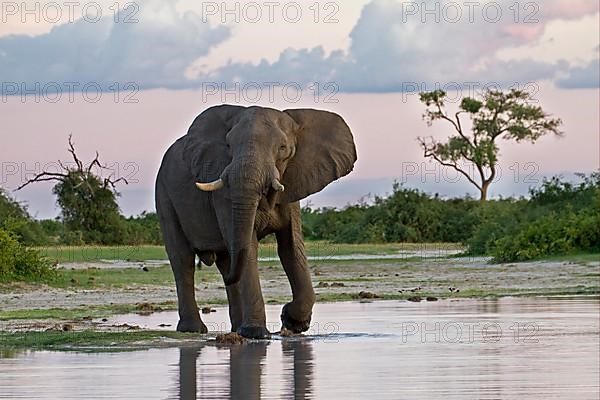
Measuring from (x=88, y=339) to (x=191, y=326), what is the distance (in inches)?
77.6

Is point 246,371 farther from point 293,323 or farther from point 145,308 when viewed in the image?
point 145,308

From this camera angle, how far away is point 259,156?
16.0 m

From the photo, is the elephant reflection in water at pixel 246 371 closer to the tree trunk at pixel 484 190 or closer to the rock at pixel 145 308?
the rock at pixel 145 308

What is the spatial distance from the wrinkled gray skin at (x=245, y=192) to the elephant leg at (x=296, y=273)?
0.03 feet

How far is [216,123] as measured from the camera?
17.2 m

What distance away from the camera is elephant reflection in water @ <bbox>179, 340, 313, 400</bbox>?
11.2m

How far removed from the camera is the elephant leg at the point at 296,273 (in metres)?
16.9

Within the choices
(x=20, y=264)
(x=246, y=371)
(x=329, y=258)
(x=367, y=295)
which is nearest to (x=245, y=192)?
(x=246, y=371)

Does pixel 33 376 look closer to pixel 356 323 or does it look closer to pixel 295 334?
pixel 295 334

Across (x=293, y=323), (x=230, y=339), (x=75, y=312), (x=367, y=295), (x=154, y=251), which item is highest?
(x=154, y=251)

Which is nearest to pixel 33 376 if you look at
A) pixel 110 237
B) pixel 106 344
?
pixel 106 344

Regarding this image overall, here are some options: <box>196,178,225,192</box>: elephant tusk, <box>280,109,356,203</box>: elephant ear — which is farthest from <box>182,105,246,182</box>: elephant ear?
<box>280,109,356,203</box>: elephant ear

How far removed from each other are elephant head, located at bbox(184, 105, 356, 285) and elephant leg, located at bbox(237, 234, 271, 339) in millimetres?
129

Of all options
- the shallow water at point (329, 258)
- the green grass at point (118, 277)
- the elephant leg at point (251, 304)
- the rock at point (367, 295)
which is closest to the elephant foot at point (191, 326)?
the elephant leg at point (251, 304)
